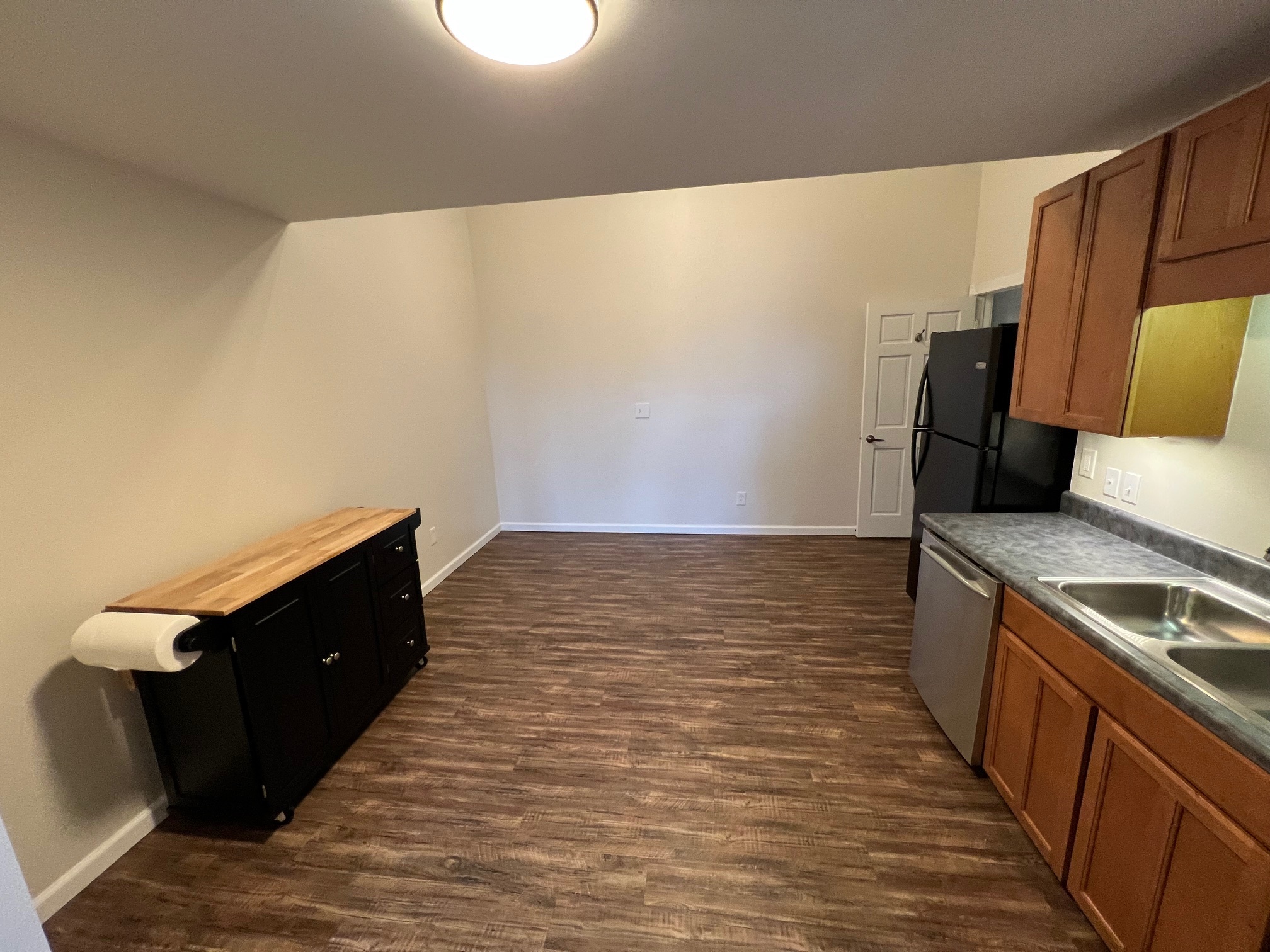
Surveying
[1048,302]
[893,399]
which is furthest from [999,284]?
[1048,302]

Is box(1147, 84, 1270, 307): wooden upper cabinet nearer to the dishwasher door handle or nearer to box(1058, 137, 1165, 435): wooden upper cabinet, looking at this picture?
box(1058, 137, 1165, 435): wooden upper cabinet

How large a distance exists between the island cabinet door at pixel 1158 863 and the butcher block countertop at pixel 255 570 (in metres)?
2.57

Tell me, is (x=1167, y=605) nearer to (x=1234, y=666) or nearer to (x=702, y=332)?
(x=1234, y=666)

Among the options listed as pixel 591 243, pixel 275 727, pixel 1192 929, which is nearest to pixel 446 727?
pixel 275 727

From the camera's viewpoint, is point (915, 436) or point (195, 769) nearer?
point (195, 769)

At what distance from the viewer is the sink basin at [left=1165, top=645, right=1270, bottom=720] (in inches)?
50.5

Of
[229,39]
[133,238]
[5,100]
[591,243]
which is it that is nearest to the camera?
[229,39]

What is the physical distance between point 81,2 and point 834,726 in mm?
3106

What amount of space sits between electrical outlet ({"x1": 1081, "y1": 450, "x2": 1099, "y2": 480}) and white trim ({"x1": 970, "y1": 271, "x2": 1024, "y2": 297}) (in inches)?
56.2

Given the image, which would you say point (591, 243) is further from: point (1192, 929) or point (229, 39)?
point (1192, 929)

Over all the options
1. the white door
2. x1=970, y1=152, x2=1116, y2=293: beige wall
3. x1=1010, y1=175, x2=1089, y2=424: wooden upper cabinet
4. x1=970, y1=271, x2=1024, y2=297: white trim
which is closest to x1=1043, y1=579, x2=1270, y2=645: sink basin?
x1=1010, y1=175, x2=1089, y2=424: wooden upper cabinet

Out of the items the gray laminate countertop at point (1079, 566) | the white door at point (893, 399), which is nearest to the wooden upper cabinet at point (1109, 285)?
the gray laminate countertop at point (1079, 566)

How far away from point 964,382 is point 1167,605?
4.36 feet

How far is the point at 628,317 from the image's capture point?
14.7 feet
